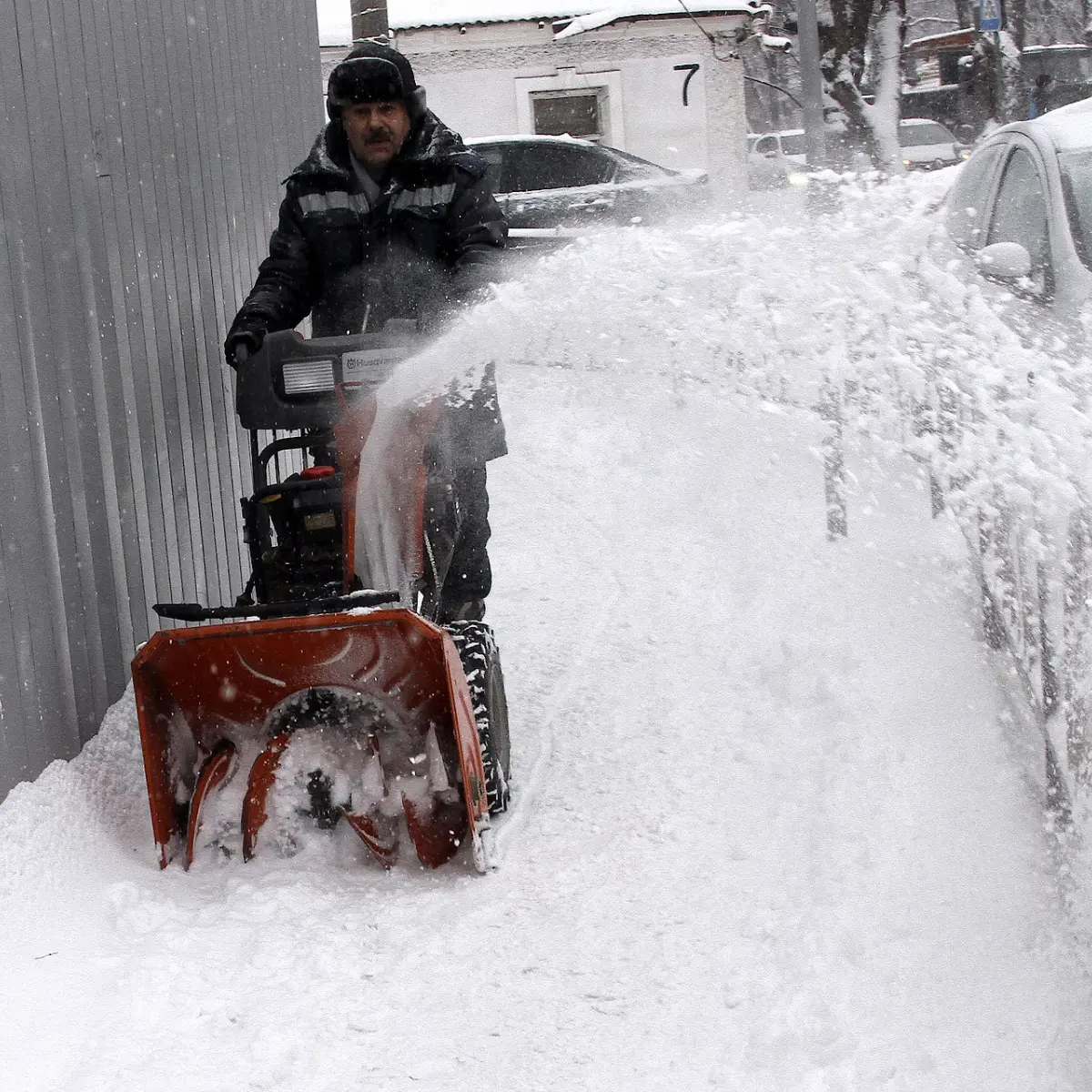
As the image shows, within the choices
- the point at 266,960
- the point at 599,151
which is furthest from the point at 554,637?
the point at 599,151

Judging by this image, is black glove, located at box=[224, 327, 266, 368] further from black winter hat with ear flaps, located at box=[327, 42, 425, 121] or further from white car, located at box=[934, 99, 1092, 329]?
white car, located at box=[934, 99, 1092, 329]

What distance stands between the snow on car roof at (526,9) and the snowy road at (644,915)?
55.7 ft

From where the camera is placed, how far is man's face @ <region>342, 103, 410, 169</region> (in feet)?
13.4

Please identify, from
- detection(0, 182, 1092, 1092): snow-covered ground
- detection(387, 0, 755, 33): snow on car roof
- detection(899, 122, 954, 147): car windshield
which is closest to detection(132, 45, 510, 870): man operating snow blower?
detection(0, 182, 1092, 1092): snow-covered ground

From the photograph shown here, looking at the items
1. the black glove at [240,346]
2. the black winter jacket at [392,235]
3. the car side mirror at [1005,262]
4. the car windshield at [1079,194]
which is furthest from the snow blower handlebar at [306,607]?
the car windshield at [1079,194]

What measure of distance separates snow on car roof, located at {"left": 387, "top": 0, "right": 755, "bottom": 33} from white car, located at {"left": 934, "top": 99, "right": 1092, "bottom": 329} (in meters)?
15.5

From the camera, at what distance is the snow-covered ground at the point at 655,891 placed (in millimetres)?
2607

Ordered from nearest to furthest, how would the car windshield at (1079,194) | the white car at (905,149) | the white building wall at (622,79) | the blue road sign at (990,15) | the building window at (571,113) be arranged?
the car windshield at (1079,194) → the blue road sign at (990,15) → the white building wall at (622,79) → the building window at (571,113) → the white car at (905,149)

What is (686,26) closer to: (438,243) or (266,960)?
(438,243)

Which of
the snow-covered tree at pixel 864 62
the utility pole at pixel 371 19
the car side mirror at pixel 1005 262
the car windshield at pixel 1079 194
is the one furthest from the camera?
the snow-covered tree at pixel 864 62

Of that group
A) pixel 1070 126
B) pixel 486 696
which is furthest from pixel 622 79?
pixel 486 696

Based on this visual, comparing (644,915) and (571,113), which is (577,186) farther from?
(644,915)

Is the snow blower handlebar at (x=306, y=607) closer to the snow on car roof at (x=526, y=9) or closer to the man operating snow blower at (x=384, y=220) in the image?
the man operating snow blower at (x=384, y=220)

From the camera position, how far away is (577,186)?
1505 centimetres
